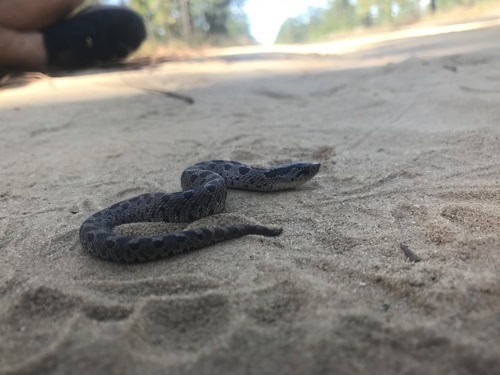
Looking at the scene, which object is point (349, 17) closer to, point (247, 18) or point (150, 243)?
point (247, 18)

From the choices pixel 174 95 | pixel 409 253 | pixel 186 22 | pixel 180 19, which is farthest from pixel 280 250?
pixel 180 19

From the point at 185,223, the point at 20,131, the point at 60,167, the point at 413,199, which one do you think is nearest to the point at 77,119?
the point at 20,131

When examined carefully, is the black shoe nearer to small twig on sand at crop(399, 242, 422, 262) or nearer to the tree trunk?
the tree trunk

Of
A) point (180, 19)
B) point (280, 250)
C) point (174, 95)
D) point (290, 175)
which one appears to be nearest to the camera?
point (280, 250)

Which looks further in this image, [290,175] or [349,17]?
[349,17]

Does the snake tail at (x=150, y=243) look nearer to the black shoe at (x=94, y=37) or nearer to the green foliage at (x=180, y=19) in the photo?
the black shoe at (x=94, y=37)

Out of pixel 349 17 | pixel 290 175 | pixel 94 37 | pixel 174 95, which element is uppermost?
pixel 349 17

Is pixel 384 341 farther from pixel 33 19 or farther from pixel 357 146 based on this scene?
pixel 33 19

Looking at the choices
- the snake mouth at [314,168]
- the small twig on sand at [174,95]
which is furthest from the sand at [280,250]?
the small twig on sand at [174,95]
